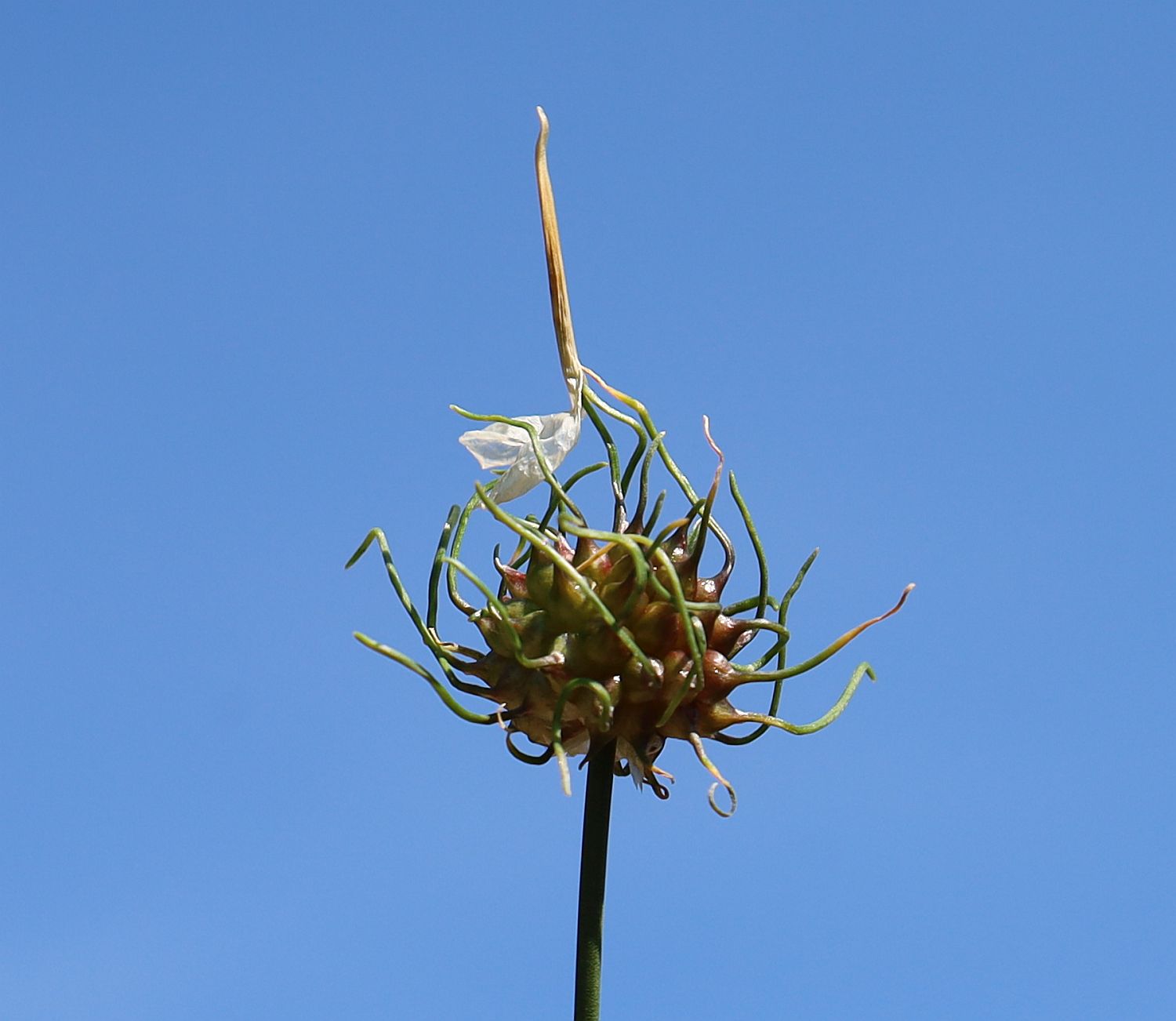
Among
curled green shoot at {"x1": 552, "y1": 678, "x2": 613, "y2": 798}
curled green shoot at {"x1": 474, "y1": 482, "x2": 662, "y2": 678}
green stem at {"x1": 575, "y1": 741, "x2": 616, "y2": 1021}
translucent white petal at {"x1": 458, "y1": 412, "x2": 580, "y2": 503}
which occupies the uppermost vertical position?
translucent white petal at {"x1": 458, "y1": 412, "x2": 580, "y2": 503}

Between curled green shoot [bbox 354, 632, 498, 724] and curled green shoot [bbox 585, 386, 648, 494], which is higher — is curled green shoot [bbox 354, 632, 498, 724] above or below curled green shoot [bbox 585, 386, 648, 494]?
below

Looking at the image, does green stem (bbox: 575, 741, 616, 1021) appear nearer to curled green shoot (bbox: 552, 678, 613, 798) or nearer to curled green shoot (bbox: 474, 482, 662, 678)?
curled green shoot (bbox: 552, 678, 613, 798)

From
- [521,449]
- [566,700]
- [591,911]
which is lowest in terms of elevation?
[591,911]

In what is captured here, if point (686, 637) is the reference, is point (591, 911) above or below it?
below

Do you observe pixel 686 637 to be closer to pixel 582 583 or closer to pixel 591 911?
pixel 582 583

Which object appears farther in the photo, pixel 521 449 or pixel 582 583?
pixel 521 449

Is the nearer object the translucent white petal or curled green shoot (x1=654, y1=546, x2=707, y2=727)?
curled green shoot (x1=654, y1=546, x2=707, y2=727)

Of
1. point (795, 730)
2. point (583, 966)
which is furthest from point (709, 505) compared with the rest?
point (583, 966)
